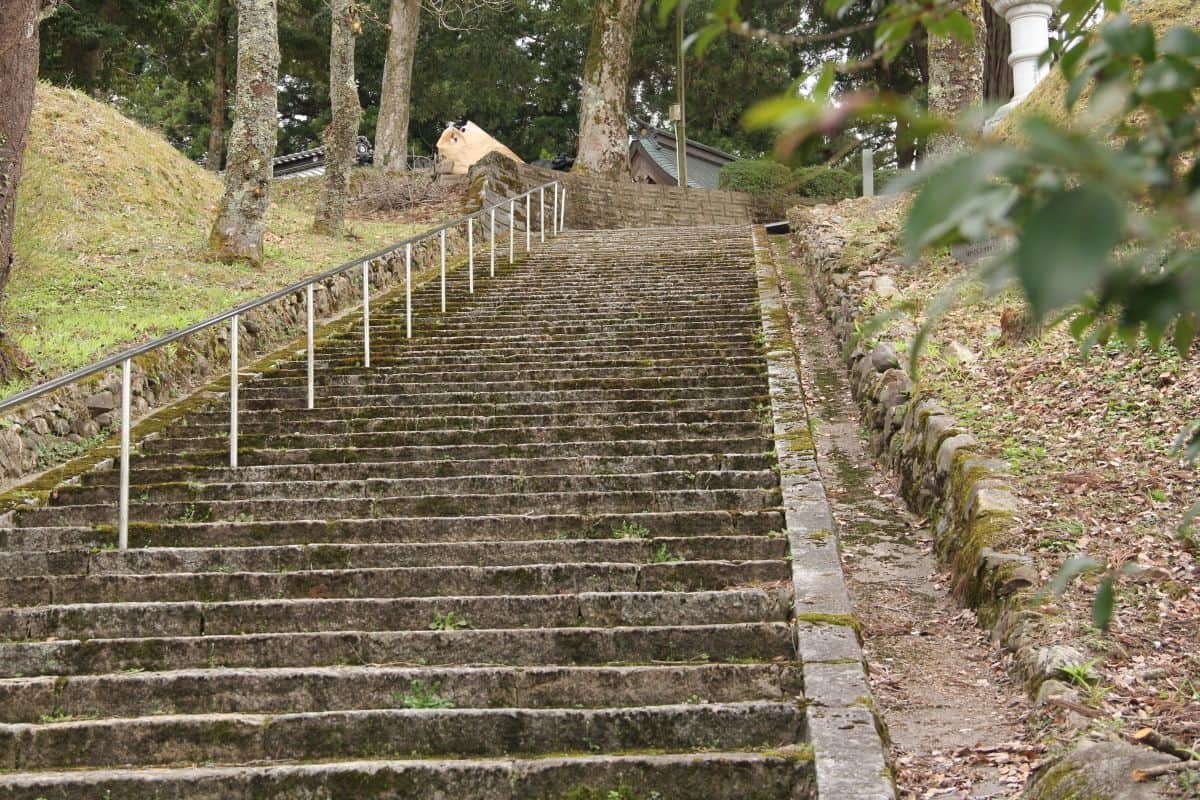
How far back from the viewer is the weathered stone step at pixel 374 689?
4.58 metres

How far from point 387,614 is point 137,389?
402 centimetres

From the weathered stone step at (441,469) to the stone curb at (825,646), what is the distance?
451mm

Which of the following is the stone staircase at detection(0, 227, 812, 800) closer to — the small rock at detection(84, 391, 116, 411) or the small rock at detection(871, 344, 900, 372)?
the small rock at detection(84, 391, 116, 411)

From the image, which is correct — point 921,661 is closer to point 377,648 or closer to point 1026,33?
point 377,648

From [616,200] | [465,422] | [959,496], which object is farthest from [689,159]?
[959,496]

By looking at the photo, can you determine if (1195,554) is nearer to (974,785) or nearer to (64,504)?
(974,785)

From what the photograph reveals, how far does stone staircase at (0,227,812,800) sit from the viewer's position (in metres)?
4.22

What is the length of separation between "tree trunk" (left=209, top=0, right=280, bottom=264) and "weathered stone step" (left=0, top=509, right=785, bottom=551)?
23.5 feet

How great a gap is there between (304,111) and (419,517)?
95.8 feet

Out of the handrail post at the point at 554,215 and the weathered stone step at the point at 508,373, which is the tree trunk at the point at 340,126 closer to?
the handrail post at the point at 554,215

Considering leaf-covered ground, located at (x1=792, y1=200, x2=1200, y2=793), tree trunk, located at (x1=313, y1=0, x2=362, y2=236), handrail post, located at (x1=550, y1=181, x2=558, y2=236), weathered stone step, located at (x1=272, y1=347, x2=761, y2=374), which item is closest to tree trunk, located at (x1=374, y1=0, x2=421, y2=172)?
handrail post, located at (x1=550, y1=181, x2=558, y2=236)

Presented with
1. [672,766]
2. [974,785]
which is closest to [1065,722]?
[974,785]

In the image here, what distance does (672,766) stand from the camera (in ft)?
13.0

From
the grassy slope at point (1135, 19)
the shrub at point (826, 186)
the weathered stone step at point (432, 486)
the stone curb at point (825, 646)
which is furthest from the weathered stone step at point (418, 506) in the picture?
the shrub at point (826, 186)
